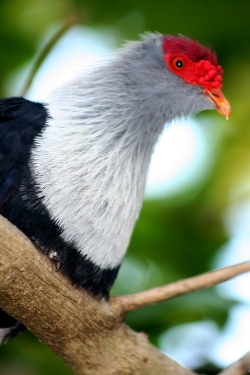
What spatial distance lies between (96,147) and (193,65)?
800 millimetres

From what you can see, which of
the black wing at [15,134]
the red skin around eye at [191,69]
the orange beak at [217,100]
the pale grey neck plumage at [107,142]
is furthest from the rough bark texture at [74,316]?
the red skin around eye at [191,69]

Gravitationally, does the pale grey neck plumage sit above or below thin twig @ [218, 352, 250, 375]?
above

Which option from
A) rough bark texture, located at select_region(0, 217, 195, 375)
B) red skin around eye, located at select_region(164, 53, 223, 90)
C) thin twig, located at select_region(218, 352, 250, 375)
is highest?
red skin around eye, located at select_region(164, 53, 223, 90)

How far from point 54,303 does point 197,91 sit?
4.66 feet

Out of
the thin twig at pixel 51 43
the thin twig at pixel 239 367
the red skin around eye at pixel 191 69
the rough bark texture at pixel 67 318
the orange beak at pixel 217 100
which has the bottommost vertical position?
the thin twig at pixel 239 367

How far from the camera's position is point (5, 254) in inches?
99.2

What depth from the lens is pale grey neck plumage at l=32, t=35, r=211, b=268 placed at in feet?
9.59

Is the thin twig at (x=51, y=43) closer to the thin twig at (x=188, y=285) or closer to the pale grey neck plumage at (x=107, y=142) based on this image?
the pale grey neck plumage at (x=107, y=142)

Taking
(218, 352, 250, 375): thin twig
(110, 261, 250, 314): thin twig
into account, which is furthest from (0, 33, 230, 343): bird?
(218, 352, 250, 375): thin twig

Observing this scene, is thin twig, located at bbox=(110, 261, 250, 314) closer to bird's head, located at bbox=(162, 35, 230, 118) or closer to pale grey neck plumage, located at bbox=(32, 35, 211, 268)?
pale grey neck plumage, located at bbox=(32, 35, 211, 268)

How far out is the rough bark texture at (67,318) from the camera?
2570 millimetres

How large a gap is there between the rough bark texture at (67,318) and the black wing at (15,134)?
0.39 meters

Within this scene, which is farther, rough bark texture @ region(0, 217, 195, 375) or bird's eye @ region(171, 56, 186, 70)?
bird's eye @ region(171, 56, 186, 70)

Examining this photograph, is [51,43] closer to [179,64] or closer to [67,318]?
[179,64]
